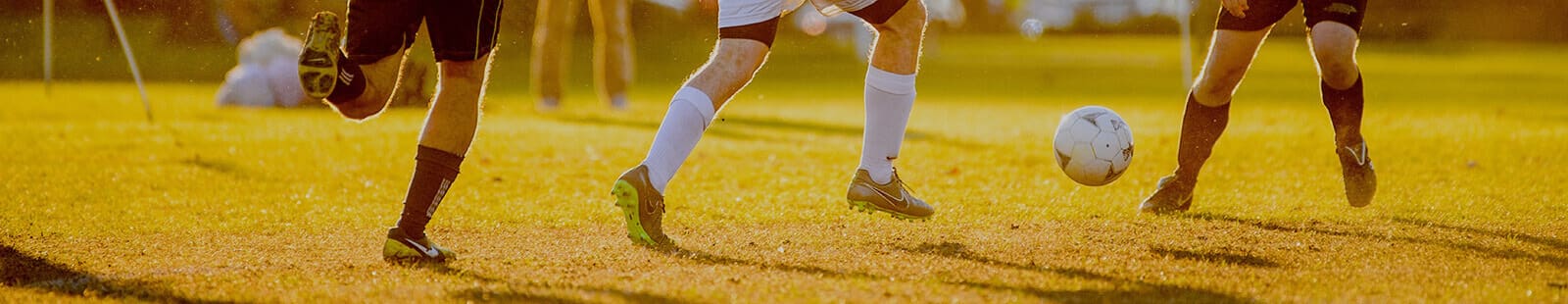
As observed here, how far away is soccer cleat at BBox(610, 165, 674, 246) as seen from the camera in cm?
423

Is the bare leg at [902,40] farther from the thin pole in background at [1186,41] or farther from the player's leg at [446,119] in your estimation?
the thin pole in background at [1186,41]

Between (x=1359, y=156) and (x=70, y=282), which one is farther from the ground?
(x=70, y=282)

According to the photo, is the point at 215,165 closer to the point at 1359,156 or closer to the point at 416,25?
the point at 416,25

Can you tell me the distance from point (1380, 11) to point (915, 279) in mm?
24680

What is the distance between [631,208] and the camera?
167 inches

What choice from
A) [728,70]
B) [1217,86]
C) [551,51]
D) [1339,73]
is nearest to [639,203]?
[728,70]

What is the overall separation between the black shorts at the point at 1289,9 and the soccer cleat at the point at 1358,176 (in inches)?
17.7

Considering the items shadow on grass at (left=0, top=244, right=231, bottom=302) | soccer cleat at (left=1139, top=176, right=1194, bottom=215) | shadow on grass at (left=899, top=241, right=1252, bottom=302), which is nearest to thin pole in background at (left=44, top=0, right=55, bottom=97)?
shadow on grass at (left=0, top=244, right=231, bottom=302)

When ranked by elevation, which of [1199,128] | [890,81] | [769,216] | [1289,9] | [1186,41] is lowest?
[1186,41]

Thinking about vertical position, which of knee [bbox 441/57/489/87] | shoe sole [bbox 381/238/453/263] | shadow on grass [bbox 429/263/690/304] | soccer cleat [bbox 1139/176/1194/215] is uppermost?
knee [bbox 441/57/489/87]

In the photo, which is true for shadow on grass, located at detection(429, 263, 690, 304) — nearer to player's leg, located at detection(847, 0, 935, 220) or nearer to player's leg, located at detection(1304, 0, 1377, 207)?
player's leg, located at detection(847, 0, 935, 220)

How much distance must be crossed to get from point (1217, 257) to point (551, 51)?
9.47m

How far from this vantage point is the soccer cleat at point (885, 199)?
4762 millimetres

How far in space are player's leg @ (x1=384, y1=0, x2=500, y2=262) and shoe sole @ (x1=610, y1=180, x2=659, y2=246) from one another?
1.41 feet
